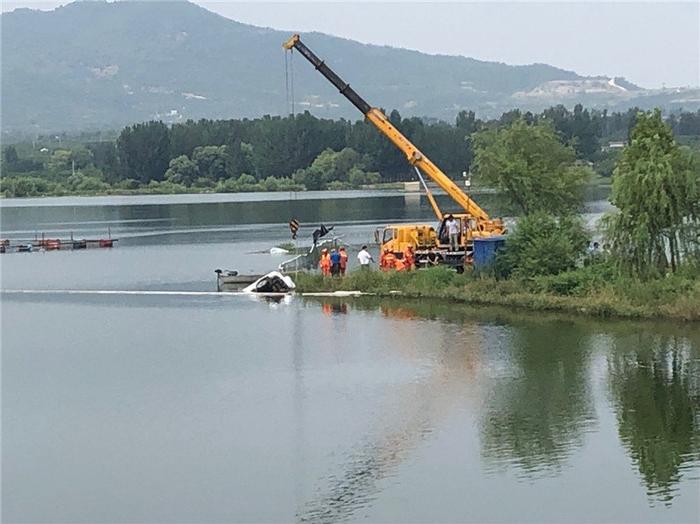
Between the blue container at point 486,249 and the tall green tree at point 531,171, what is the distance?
19.0 ft

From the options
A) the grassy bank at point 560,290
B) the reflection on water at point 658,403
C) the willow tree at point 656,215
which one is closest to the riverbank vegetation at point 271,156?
the grassy bank at point 560,290

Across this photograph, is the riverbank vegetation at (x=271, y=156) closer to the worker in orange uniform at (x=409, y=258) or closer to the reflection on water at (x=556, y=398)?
the worker in orange uniform at (x=409, y=258)

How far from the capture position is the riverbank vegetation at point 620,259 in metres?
28.5

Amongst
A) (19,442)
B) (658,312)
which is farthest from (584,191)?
(19,442)

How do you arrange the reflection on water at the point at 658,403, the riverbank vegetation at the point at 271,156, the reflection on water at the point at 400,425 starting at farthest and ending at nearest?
the riverbank vegetation at the point at 271,156 → the reflection on water at the point at 658,403 → the reflection on water at the point at 400,425

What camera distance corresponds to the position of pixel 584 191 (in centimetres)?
4034

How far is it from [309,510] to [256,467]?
213 centimetres

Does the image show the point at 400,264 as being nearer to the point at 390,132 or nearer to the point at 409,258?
the point at 409,258

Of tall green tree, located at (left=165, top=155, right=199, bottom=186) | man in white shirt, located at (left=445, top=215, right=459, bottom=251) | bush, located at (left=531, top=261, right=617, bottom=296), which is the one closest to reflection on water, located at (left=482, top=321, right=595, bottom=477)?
bush, located at (left=531, top=261, right=617, bottom=296)

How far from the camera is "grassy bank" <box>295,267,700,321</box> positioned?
1095 inches

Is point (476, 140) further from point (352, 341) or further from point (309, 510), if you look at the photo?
point (309, 510)

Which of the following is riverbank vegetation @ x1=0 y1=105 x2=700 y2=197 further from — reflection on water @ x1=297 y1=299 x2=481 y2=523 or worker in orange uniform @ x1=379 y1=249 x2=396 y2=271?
reflection on water @ x1=297 y1=299 x2=481 y2=523

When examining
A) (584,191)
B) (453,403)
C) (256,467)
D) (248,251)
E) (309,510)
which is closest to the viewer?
(309,510)

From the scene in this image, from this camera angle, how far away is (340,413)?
823 inches
